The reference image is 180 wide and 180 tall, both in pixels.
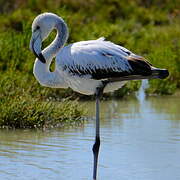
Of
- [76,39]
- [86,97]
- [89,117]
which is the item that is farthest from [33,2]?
[89,117]

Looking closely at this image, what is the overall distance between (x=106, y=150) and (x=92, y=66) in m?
1.40

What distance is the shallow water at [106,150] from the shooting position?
283 inches

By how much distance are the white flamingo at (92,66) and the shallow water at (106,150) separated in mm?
365

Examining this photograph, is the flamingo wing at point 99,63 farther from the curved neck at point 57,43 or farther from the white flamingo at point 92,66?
the curved neck at point 57,43

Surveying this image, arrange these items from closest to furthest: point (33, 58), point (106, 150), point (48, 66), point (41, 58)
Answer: point (41, 58)
point (48, 66)
point (106, 150)
point (33, 58)

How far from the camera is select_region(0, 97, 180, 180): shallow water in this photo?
7.18 m

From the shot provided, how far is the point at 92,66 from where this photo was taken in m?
7.25

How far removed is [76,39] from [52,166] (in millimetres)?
7036

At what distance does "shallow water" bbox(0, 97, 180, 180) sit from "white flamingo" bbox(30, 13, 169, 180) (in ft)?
1.20

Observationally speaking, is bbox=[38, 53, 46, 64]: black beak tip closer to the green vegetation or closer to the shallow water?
the shallow water

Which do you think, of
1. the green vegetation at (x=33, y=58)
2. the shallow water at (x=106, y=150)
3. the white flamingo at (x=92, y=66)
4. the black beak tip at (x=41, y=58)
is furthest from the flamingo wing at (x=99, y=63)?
the green vegetation at (x=33, y=58)

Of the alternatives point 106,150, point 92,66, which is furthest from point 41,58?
point 106,150

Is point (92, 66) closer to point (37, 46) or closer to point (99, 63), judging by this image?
point (99, 63)

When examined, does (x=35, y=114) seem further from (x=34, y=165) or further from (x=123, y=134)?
(x=34, y=165)
